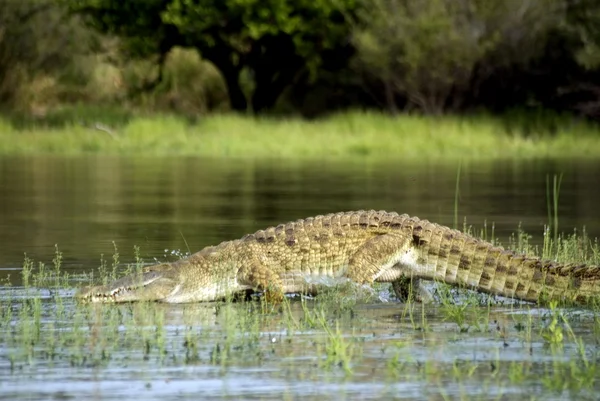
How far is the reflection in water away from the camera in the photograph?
16.8m

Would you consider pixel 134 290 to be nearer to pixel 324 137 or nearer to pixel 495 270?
pixel 495 270

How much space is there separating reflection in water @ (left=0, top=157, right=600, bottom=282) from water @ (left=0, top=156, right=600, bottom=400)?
3 cm

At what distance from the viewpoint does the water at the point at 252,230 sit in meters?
8.11

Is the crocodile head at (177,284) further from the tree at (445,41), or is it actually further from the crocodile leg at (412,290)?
the tree at (445,41)

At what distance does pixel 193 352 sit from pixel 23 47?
43375 mm

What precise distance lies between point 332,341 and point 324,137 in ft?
94.9

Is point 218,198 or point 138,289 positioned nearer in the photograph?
point 138,289

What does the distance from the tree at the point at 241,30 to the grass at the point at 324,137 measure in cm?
501

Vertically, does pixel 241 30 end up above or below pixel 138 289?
above

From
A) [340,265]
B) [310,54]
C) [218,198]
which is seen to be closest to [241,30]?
[310,54]

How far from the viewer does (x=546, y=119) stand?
140ft

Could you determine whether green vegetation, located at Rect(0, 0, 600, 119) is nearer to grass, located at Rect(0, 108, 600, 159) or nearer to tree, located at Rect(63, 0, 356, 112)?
tree, located at Rect(63, 0, 356, 112)

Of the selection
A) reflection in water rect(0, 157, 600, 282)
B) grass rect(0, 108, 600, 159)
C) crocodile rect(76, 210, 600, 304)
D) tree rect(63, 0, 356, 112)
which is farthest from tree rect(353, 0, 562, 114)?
crocodile rect(76, 210, 600, 304)

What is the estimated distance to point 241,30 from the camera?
158ft
